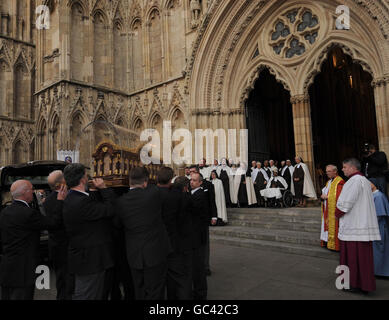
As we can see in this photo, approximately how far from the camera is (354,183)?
161 inches

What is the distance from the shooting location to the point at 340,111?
17.6 meters

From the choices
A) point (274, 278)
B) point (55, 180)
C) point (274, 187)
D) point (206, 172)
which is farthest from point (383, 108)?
point (55, 180)

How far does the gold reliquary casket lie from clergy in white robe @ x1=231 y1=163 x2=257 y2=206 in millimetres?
5319

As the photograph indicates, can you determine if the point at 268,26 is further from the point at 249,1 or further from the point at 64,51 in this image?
the point at 64,51

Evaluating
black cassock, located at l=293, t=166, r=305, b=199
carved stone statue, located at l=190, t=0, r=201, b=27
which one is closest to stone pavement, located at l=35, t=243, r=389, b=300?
black cassock, located at l=293, t=166, r=305, b=199

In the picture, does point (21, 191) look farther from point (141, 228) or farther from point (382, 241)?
point (382, 241)

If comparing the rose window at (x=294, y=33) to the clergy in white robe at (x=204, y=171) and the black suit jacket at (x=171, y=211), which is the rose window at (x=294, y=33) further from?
the black suit jacket at (x=171, y=211)

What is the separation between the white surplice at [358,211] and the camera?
13.0 ft

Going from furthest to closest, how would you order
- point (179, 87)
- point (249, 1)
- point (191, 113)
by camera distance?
point (179, 87)
point (191, 113)
point (249, 1)

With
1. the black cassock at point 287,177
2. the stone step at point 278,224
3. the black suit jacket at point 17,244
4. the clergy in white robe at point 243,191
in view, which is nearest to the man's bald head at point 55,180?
the black suit jacket at point 17,244

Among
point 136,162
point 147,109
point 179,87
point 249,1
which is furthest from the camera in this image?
point 147,109

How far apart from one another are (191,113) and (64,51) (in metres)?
7.04

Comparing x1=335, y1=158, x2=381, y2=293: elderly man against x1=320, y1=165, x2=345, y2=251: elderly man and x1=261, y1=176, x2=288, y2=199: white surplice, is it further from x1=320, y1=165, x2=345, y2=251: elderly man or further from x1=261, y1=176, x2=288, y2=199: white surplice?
x1=261, y1=176, x2=288, y2=199: white surplice

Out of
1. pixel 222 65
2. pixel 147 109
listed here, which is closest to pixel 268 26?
pixel 222 65
